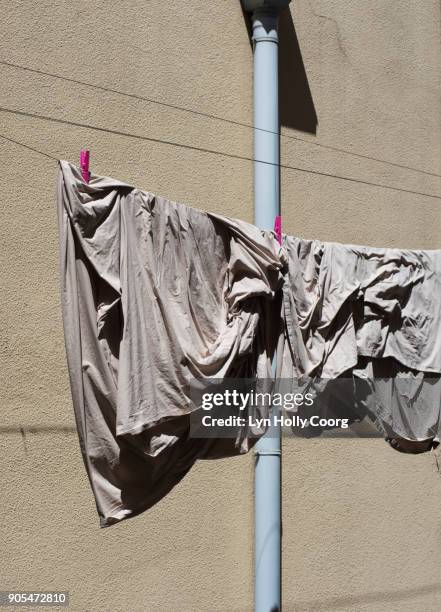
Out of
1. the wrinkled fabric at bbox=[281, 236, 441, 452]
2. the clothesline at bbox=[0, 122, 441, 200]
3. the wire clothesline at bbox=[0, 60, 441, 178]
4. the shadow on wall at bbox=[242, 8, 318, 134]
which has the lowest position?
the wrinkled fabric at bbox=[281, 236, 441, 452]

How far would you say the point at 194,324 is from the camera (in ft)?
15.6

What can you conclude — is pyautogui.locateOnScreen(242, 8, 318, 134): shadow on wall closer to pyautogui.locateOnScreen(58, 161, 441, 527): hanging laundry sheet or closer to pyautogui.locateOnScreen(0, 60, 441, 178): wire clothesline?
pyautogui.locateOnScreen(0, 60, 441, 178): wire clothesline

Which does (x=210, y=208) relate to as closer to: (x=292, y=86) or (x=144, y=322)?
(x=292, y=86)

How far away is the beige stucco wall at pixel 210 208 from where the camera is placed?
5.52 metres

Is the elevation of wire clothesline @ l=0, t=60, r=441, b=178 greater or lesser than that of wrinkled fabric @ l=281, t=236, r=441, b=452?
greater

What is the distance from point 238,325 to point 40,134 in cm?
172

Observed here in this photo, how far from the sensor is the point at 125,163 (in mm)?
6004

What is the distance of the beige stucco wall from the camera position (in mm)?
5523

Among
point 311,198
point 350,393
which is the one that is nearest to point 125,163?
point 311,198

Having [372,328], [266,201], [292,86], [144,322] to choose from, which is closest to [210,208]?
[266,201]

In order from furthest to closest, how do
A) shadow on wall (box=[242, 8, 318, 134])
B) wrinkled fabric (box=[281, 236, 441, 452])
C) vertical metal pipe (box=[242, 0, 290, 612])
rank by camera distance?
shadow on wall (box=[242, 8, 318, 134]), vertical metal pipe (box=[242, 0, 290, 612]), wrinkled fabric (box=[281, 236, 441, 452])

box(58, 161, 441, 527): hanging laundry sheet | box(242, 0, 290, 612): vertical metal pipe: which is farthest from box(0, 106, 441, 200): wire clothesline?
box(58, 161, 441, 527): hanging laundry sheet

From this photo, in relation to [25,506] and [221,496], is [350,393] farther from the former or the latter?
[25,506]

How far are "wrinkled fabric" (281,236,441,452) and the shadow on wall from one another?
5.32 feet
